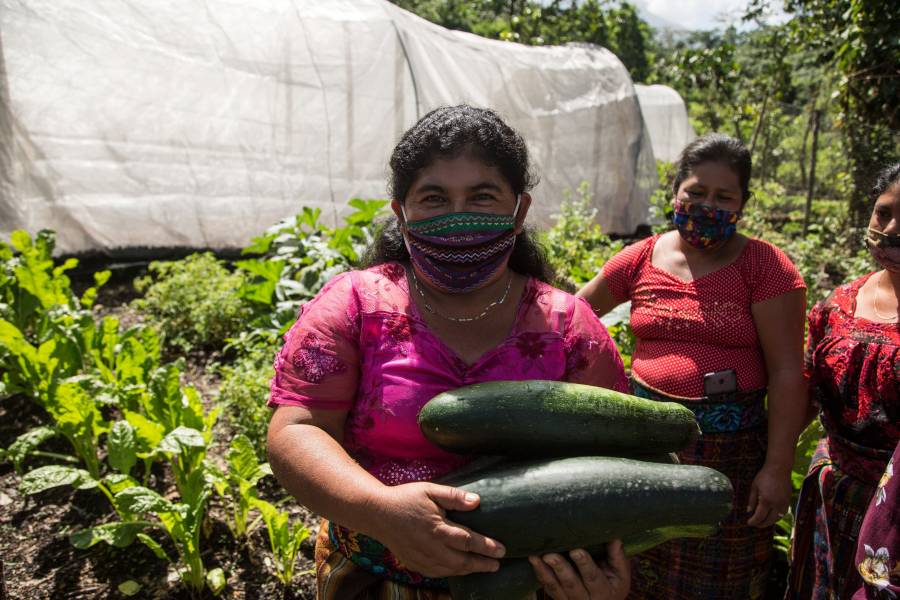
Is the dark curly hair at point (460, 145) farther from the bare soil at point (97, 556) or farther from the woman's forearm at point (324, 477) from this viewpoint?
the bare soil at point (97, 556)

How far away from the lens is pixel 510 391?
1.37 meters

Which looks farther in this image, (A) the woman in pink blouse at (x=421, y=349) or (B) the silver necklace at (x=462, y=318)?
(B) the silver necklace at (x=462, y=318)

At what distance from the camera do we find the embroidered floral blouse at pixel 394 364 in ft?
4.75

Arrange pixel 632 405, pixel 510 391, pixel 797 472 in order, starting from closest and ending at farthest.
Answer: pixel 510 391 < pixel 632 405 < pixel 797 472

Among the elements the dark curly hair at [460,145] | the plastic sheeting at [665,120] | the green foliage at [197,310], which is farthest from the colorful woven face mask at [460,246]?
the plastic sheeting at [665,120]

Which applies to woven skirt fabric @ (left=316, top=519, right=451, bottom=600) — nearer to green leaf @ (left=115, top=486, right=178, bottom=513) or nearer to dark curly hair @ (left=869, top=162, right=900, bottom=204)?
green leaf @ (left=115, top=486, right=178, bottom=513)

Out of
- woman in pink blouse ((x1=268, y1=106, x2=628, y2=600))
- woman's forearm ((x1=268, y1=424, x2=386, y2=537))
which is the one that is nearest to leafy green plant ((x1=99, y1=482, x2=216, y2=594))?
woman in pink blouse ((x1=268, y1=106, x2=628, y2=600))

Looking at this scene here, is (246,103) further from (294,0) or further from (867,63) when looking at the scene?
(867,63)

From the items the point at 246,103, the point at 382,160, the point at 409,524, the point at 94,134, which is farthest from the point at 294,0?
the point at 409,524

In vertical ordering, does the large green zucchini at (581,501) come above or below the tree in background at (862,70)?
below

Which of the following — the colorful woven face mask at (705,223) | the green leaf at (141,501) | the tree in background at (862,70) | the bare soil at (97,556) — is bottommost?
the bare soil at (97,556)

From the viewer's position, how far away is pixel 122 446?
292 cm

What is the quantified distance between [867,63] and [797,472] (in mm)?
5615

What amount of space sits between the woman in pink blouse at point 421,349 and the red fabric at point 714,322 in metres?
0.92
